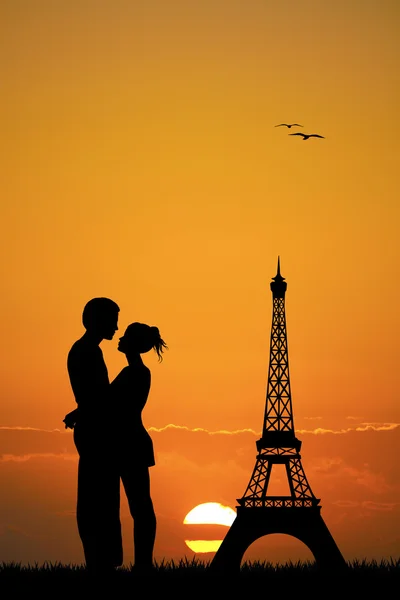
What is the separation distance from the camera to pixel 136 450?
46.9 feet

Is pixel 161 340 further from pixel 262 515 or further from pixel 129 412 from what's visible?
pixel 262 515

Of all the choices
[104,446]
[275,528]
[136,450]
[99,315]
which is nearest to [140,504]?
[136,450]

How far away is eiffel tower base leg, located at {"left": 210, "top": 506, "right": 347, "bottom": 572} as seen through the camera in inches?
2795

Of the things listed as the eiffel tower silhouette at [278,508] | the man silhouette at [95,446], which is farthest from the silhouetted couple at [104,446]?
the eiffel tower silhouette at [278,508]

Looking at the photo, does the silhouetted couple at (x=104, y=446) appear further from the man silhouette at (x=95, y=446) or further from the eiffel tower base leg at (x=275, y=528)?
the eiffel tower base leg at (x=275, y=528)

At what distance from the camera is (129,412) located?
1432 centimetres

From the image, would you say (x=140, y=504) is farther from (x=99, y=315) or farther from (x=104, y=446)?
(x=99, y=315)

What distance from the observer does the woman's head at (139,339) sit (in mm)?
14773

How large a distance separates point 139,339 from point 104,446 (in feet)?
5.37

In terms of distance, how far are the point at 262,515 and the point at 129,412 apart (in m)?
60.9

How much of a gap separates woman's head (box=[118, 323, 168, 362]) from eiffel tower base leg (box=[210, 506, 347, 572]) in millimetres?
56966

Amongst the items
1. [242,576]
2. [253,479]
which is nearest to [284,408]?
[253,479]

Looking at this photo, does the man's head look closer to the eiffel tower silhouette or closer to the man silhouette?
the man silhouette

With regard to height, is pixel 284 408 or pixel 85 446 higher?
pixel 284 408
